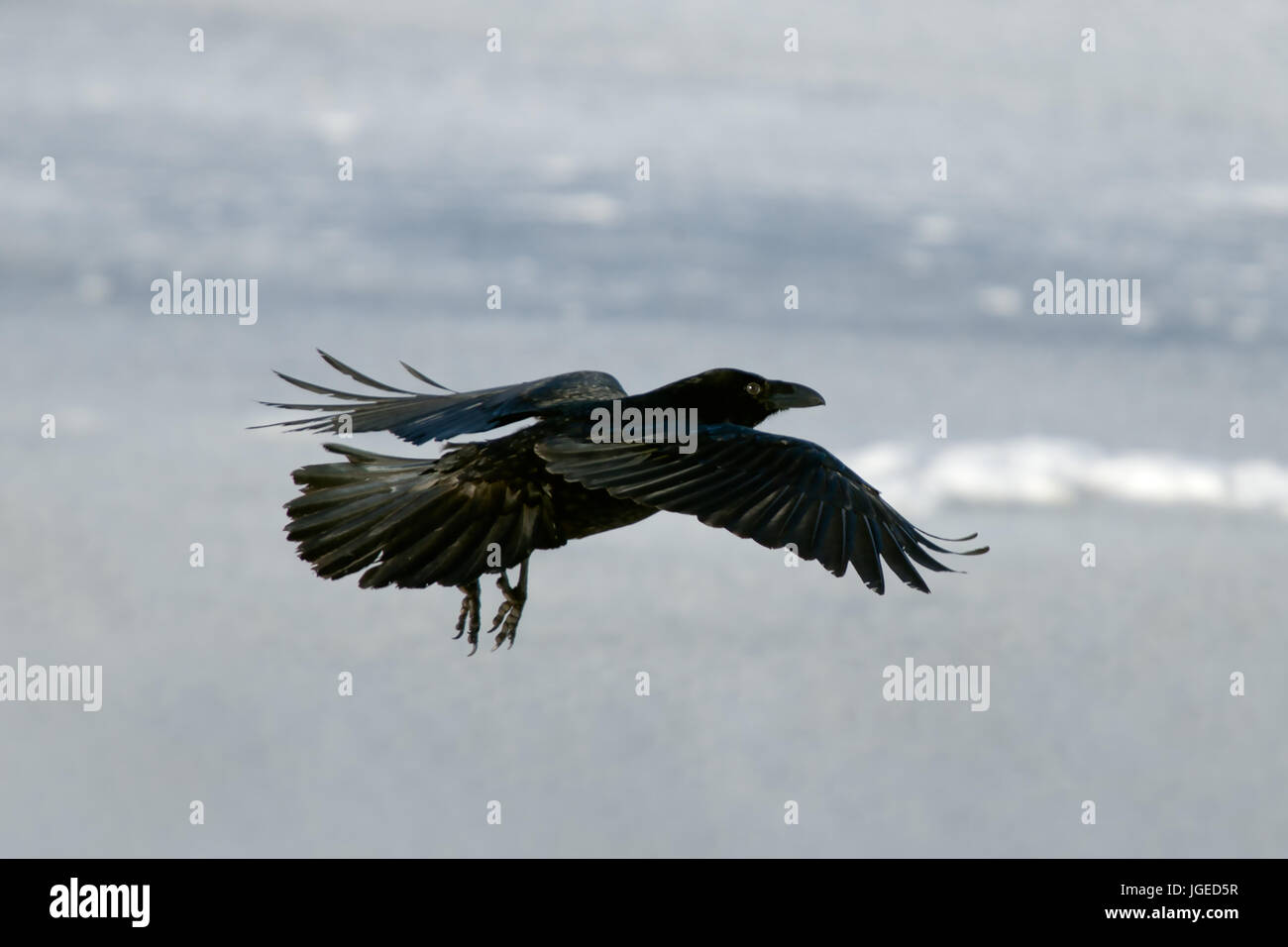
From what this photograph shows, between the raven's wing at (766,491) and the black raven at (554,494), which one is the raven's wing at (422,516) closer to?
the black raven at (554,494)

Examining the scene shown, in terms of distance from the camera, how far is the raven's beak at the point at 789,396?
21.8ft

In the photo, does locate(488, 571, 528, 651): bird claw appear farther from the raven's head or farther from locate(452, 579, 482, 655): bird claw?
the raven's head

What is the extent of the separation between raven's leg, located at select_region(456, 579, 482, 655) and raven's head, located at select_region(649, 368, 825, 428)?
1.12 meters

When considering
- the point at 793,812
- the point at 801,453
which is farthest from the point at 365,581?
the point at 793,812

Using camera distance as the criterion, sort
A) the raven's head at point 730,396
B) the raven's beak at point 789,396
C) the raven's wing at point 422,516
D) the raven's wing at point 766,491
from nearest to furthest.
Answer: the raven's wing at point 766,491 < the raven's wing at point 422,516 < the raven's head at point 730,396 < the raven's beak at point 789,396

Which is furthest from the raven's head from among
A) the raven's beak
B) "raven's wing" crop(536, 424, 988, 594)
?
"raven's wing" crop(536, 424, 988, 594)

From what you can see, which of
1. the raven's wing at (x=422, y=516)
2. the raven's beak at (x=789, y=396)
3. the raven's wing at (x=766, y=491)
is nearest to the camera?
the raven's wing at (x=766, y=491)

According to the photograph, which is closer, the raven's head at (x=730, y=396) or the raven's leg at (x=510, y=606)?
the raven's leg at (x=510, y=606)

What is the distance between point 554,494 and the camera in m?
5.87

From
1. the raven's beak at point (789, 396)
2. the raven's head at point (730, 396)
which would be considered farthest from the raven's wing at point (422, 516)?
the raven's beak at point (789, 396)

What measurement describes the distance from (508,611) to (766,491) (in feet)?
3.26

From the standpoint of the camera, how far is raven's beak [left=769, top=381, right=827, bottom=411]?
664 centimetres

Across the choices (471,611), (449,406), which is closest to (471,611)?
(471,611)

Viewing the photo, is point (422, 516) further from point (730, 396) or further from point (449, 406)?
point (730, 396)
